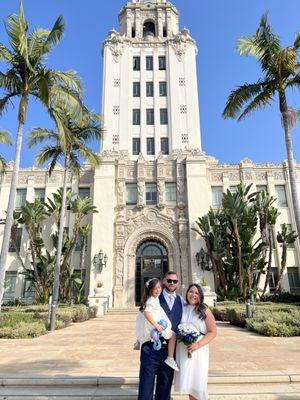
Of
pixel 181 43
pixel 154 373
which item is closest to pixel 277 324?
pixel 154 373

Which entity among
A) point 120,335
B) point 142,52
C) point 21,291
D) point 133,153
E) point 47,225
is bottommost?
point 120,335

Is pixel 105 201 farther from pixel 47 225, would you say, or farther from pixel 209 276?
pixel 209 276

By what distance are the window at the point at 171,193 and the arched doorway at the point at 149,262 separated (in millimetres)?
3895

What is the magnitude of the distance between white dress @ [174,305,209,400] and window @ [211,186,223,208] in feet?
82.8

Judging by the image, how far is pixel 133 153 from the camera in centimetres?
3095

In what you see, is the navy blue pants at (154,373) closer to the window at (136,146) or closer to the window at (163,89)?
the window at (136,146)

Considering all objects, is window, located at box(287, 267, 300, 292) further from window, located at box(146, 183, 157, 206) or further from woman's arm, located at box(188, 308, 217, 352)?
woman's arm, located at box(188, 308, 217, 352)

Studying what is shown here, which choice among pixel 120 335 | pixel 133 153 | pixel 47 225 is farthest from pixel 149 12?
pixel 120 335

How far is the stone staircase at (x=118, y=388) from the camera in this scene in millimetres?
4938

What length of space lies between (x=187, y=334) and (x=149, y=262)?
23.3 meters

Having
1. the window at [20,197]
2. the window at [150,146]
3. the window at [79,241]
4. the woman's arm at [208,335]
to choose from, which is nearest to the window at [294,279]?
the window at [150,146]

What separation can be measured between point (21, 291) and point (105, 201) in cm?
1005

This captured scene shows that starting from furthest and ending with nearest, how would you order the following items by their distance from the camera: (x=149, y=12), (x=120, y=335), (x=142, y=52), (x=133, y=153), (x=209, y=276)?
1. (x=149, y=12)
2. (x=142, y=52)
3. (x=133, y=153)
4. (x=209, y=276)
5. (x=120, y=335)

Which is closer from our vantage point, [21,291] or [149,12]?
[21,291]
